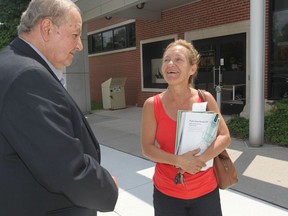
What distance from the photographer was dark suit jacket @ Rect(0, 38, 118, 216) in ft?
4.08

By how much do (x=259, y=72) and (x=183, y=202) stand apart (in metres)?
4.75

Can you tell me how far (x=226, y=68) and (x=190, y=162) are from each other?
27.8 ft

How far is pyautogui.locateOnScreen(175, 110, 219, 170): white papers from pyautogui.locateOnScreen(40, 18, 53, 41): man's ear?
95cm

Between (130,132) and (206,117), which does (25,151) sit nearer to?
(206,117)

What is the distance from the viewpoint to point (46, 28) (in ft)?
4.87

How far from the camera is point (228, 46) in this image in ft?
32.0

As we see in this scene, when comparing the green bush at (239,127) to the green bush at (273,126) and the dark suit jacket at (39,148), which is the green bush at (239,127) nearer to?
the green bush at (273,126)

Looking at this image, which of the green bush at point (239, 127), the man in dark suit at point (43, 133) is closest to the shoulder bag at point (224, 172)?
the man in dark suit at point (43, 133)

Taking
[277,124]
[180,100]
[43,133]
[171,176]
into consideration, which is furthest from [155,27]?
[43,133]

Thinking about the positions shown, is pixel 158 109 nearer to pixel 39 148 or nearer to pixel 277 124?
pixel 39 148

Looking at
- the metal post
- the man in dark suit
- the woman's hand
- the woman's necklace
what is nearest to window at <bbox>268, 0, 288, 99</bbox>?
the metal post

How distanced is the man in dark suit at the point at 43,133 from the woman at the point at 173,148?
2.35 ft

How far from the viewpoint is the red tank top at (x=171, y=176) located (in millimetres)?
2127

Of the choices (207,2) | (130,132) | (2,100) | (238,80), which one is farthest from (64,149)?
(207,2)
